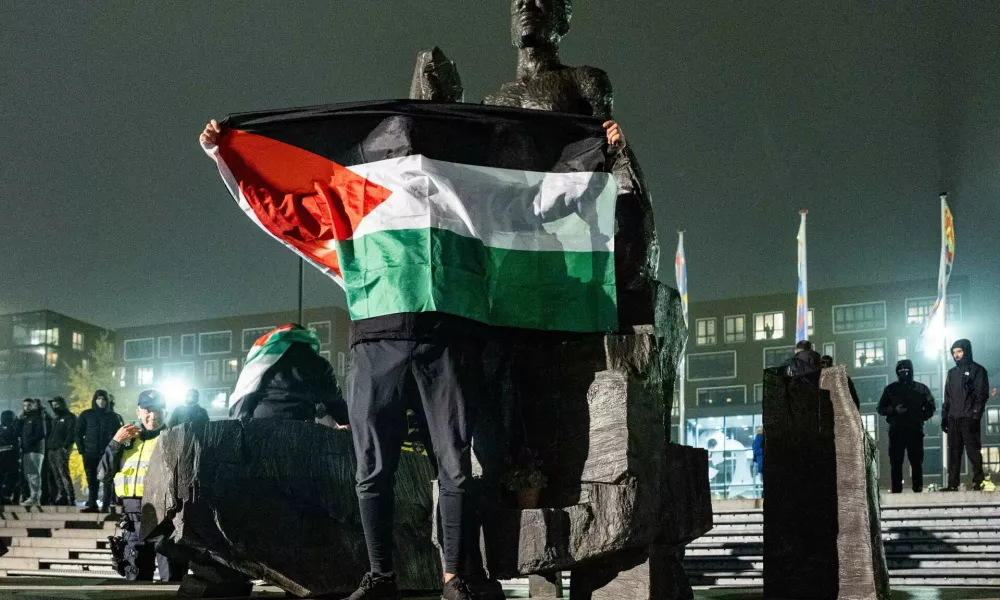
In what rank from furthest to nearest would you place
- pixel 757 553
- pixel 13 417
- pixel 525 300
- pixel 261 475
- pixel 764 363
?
1. pixel 764 363
2. pixel 13 417
3. pixel 757 553
4. pixel 261 475
5. pixel 525 300

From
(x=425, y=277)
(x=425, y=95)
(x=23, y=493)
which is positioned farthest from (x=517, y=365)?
(x=23, y=493)

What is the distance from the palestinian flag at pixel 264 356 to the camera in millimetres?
7477

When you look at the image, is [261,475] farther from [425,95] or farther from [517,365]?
[425,95]

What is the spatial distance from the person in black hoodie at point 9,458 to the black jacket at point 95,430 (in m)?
2.92

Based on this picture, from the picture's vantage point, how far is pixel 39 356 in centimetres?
8606

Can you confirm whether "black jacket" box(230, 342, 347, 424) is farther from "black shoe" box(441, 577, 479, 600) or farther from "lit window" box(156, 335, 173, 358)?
"lit window" box(156, 335, 173, 358)

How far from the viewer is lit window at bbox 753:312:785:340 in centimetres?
6725

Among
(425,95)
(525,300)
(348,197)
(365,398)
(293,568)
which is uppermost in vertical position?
(425,95)

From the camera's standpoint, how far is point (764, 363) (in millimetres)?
67500

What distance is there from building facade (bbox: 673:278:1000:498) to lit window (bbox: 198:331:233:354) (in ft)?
120

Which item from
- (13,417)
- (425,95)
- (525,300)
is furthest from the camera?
(13,417)

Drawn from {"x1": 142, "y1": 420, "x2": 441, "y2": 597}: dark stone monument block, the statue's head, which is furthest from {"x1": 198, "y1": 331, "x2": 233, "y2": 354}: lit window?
the statue's head

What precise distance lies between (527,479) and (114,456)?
9.25 metres

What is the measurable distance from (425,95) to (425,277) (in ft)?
4.31
